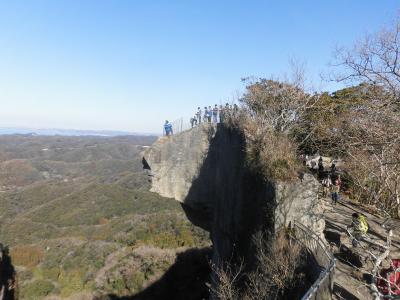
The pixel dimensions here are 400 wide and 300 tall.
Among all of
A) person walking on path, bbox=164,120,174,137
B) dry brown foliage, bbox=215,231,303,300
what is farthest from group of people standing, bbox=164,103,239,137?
dry brown foliage, bbox=215,231,303,300

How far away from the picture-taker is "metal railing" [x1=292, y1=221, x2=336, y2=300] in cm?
702

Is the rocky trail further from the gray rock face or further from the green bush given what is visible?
the green bush

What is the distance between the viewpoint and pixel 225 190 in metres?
20.5

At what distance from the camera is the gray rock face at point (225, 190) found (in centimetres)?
1206

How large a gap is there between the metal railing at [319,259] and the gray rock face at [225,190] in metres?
0.70

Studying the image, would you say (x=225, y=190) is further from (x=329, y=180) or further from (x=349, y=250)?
(x=349, y=250)

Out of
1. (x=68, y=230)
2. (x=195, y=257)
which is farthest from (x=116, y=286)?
(x=68, y=230)

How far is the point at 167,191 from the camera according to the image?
2753cm

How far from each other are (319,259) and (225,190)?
11188 mm

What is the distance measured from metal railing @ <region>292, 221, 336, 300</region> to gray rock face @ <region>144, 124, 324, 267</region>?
2.31ft

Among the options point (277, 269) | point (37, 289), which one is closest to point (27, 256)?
point (37, 289)

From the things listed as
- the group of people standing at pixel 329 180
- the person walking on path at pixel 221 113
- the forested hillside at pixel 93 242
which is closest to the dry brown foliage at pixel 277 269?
the group of people standing at pixel 329 180

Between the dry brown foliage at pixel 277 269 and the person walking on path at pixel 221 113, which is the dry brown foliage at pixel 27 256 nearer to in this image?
the person walking on path at pixel 221 113

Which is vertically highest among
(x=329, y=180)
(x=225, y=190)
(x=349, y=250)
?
(x=329, y=180)
